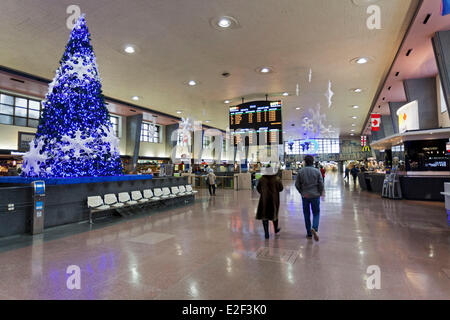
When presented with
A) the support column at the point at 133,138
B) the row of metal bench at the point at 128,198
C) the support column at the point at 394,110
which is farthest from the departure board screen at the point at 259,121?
the support column at the point at 133,138

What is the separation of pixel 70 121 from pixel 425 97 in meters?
13.7

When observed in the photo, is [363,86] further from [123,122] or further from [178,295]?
[123,122]

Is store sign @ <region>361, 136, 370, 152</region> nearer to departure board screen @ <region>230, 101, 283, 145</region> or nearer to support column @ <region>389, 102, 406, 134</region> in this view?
support column @ <region>389, 102, 406, 134</region>

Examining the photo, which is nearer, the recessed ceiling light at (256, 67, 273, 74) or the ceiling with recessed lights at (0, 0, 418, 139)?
the ceiling with recessed lights at (0, 0, 418, 139)

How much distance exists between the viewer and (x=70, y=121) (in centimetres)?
626

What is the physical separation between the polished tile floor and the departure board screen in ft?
20.7

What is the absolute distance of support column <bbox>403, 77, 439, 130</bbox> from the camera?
34.4 ft

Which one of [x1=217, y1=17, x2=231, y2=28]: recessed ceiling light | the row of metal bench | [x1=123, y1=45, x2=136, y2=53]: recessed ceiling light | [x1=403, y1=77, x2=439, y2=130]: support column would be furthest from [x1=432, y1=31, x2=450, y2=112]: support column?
[x1=123, y1=45, x2=136, y2=53]: recessed ceiling light

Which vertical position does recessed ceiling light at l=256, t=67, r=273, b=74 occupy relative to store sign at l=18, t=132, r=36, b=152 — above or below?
above

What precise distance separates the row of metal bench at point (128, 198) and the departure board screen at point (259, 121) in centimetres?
469

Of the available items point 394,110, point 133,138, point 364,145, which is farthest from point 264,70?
point 364,145

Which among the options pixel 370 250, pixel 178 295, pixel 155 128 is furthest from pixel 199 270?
pixel 155 128
